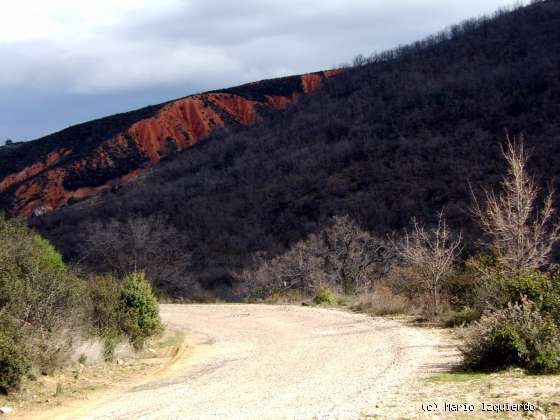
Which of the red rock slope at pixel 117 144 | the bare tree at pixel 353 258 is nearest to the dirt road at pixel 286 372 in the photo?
the bare tree at pixel 353 258

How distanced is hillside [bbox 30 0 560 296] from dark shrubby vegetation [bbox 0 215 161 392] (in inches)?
835

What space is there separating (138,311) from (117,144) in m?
80.6

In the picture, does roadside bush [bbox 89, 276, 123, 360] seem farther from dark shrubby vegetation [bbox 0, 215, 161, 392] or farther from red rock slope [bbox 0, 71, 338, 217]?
red rock slope [bbox 0, 71, 338, 217]

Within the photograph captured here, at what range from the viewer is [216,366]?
11906 mm

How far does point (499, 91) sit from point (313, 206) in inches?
917

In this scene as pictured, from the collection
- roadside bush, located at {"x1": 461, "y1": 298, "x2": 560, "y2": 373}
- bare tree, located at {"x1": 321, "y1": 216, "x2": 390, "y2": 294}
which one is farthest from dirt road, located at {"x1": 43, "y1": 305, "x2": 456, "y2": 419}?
bare tree, located at {"x1": 321, "y1": 216, "x2": 390, "y2": 294}

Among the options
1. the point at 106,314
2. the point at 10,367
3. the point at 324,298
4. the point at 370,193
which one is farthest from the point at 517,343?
the point at 370,193

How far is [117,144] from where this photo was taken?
9156 centimetres

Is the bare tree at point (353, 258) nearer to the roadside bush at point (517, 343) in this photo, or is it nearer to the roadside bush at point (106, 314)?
the roadside bush at point (106, 314)

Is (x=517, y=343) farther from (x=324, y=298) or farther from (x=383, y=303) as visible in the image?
(x=324, y=298)

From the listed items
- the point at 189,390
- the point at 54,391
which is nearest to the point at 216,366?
the point at 189,390

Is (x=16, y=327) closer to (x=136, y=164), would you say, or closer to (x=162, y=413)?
(x=162, y=413)

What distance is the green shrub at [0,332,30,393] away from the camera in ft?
30.3

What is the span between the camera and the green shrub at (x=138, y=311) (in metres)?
13.8
